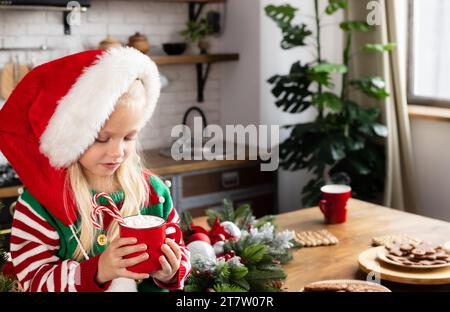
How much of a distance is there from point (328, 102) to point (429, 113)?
0.56 m

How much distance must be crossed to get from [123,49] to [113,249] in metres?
0.41

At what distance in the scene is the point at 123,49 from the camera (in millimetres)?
1270

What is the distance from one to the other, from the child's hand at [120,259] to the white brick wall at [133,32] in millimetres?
2611

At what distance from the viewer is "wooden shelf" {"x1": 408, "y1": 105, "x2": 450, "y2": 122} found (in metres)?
3.42

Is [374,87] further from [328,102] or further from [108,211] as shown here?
[108,211]

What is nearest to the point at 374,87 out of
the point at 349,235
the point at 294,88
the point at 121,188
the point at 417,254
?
the point at 294,88

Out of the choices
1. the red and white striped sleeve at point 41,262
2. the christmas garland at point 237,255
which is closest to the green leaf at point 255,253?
the christmas garland at point 237,255

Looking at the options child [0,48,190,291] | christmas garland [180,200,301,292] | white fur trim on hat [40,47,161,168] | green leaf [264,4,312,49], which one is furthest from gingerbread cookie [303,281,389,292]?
green leaf [264,4,312,49]

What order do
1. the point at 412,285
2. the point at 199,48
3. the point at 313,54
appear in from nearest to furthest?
1. the point at 412,285
2. the point at 313,54
3. the point at 199,48

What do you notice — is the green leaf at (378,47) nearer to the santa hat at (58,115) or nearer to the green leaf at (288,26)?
the green leaf at (288,26)

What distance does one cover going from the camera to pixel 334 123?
3592 mm

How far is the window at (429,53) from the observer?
348 centimetres
